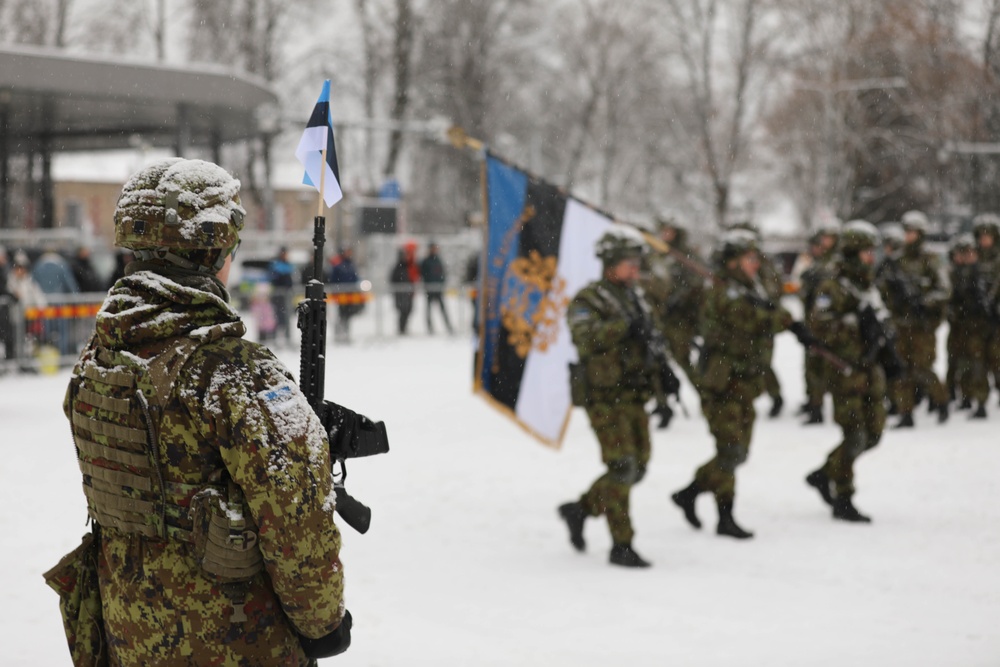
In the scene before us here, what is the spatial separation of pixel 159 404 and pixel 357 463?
7.00 metres

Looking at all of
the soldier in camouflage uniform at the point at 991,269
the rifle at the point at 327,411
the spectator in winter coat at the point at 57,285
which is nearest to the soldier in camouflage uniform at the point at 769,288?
the soldier in camouflage uniform at the point at 991,269

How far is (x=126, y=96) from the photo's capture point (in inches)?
730

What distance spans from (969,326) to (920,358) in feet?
2.12

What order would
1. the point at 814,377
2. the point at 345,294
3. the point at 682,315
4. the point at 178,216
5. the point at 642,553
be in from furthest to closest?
the point at 345,294 → the point at 682,315 → the point at 814,377 → the point at 642,553 → the point at 178,216

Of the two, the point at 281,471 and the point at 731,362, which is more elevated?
the point at 281,471

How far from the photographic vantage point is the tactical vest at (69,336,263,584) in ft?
8.18

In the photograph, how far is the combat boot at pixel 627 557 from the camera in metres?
6.64

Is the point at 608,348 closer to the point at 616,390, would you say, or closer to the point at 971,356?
the point at 616,390

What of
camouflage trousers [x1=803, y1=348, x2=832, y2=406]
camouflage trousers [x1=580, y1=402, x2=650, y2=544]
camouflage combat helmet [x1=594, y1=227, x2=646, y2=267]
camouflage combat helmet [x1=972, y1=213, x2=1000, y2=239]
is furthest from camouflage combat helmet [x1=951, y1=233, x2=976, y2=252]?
camouflage trousers [x1=580, y1=402, x2=650, y2=544]

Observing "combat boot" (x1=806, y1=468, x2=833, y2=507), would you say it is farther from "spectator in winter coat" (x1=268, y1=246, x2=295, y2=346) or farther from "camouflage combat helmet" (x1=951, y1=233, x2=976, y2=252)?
"spectator in winter coat" (x1=268, y1=246, x2=295, y2=346)

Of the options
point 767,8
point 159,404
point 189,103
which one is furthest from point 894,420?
point 767,8

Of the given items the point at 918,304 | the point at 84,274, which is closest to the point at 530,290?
the point at 918,304

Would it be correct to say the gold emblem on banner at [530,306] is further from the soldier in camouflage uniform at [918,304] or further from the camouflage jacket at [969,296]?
the camouflage jacket at [969,296]

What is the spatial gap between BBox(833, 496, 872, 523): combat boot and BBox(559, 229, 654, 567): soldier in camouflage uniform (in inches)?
73.8
